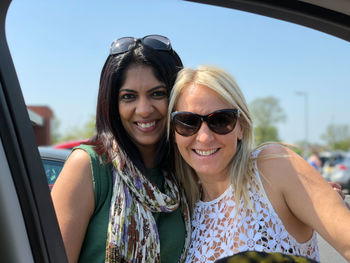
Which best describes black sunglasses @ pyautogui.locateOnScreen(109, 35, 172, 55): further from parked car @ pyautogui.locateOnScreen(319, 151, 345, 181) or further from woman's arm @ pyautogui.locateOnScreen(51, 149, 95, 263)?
parked car @ pyautogui.locateOnScreen(319, 151, 345, 181)

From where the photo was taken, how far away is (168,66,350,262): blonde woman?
160 cm

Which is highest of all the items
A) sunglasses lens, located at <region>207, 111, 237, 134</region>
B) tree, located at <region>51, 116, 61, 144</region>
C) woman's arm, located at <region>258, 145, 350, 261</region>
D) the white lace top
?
sunglasses lens, located at <region>207, 111, 237, 134</region>

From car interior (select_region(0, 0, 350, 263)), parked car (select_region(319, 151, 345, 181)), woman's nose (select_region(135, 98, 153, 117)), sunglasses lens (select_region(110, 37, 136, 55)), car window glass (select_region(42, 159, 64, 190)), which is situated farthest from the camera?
parked car (select_region(319, 151, 345, 181))

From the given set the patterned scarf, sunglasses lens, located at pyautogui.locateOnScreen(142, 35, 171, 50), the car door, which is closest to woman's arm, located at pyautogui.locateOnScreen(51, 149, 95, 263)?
the patterned scarf

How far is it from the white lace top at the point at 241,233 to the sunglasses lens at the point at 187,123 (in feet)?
1.21

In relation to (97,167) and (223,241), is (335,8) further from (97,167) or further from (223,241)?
(97,167)

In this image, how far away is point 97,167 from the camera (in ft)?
5.94

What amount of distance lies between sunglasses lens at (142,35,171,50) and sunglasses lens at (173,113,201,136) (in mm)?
511

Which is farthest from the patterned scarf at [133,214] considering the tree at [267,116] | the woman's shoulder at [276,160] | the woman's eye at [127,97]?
the tree at [267,116]

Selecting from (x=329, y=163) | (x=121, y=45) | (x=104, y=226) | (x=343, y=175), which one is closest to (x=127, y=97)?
(x=121, y=45)

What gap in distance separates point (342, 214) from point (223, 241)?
553 mm

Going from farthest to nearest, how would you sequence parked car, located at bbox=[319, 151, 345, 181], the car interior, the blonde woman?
parked car, located at bbox=[319, 151, 345, 181]
the blonde woman
the car interior

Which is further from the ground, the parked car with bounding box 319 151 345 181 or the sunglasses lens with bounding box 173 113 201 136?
the sunglasses lens with bounding box 173 113 201 136

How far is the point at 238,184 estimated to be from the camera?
5.87ft
